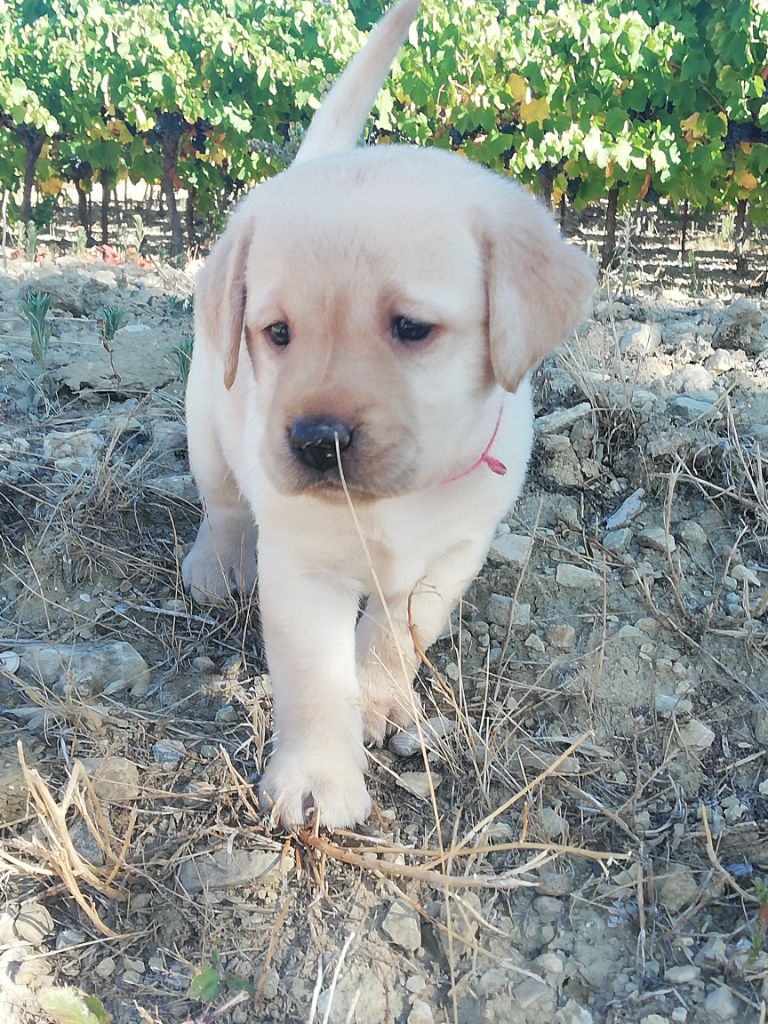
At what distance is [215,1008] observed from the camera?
155 cm

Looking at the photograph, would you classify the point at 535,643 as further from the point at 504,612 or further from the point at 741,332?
the point at 741,332

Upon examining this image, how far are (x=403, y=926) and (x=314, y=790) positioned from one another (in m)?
0.34

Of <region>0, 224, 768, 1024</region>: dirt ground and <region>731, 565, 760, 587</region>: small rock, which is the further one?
<region>731, 565, 760, 587</region>: small rock

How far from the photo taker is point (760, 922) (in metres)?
1.65

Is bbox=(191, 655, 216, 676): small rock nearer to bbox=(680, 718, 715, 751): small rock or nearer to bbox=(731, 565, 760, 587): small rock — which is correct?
bbox=(680, 718, 715, 751): small rock

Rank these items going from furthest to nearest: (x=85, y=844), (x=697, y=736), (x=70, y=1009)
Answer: (x=697, y=736)
(x=85, y=844)
(x=70, y=1009)

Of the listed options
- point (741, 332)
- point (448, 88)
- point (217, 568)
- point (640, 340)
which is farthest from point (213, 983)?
point (448, 88)

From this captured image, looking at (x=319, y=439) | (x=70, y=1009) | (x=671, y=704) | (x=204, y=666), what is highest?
(x=319, y=439)

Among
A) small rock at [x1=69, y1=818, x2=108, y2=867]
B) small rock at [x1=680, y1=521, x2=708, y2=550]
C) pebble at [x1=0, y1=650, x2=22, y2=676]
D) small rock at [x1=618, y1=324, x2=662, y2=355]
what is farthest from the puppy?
small rock at [x1=618, y1=324, x2=662, y2=355]

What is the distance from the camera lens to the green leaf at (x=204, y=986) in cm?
153

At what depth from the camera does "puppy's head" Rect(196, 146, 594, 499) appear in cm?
184

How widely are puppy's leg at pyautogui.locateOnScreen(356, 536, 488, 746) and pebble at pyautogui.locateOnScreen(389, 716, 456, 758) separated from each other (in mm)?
31

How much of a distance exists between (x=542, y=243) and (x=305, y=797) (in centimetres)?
128

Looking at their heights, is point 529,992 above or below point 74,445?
above
